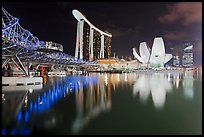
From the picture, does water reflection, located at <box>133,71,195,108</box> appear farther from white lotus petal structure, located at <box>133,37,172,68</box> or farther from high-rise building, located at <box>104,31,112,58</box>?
high-rise building, located at <box>104,31,112,58</box>

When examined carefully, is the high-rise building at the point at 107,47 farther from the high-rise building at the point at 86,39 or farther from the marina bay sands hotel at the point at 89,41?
the high-rise building at the point at 86,39

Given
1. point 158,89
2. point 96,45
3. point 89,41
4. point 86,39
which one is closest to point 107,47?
point 96,45

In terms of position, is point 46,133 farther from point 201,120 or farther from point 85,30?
point 85,30

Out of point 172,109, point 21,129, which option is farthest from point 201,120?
point 21,129

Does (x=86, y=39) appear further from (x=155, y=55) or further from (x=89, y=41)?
(x=155, y=55)

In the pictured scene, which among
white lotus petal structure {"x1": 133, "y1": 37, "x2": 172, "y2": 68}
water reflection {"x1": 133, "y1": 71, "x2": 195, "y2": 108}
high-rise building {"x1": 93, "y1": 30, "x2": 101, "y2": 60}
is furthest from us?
high-rise building {"x1": 93, "y1": 30, "x2": 101, "y2": 60}

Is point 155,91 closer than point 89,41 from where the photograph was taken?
Yes

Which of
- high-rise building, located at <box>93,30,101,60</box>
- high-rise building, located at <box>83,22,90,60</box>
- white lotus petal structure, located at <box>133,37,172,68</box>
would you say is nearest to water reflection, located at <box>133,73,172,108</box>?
white lotus petal structure, located at <box>133,37,172,68</box>
